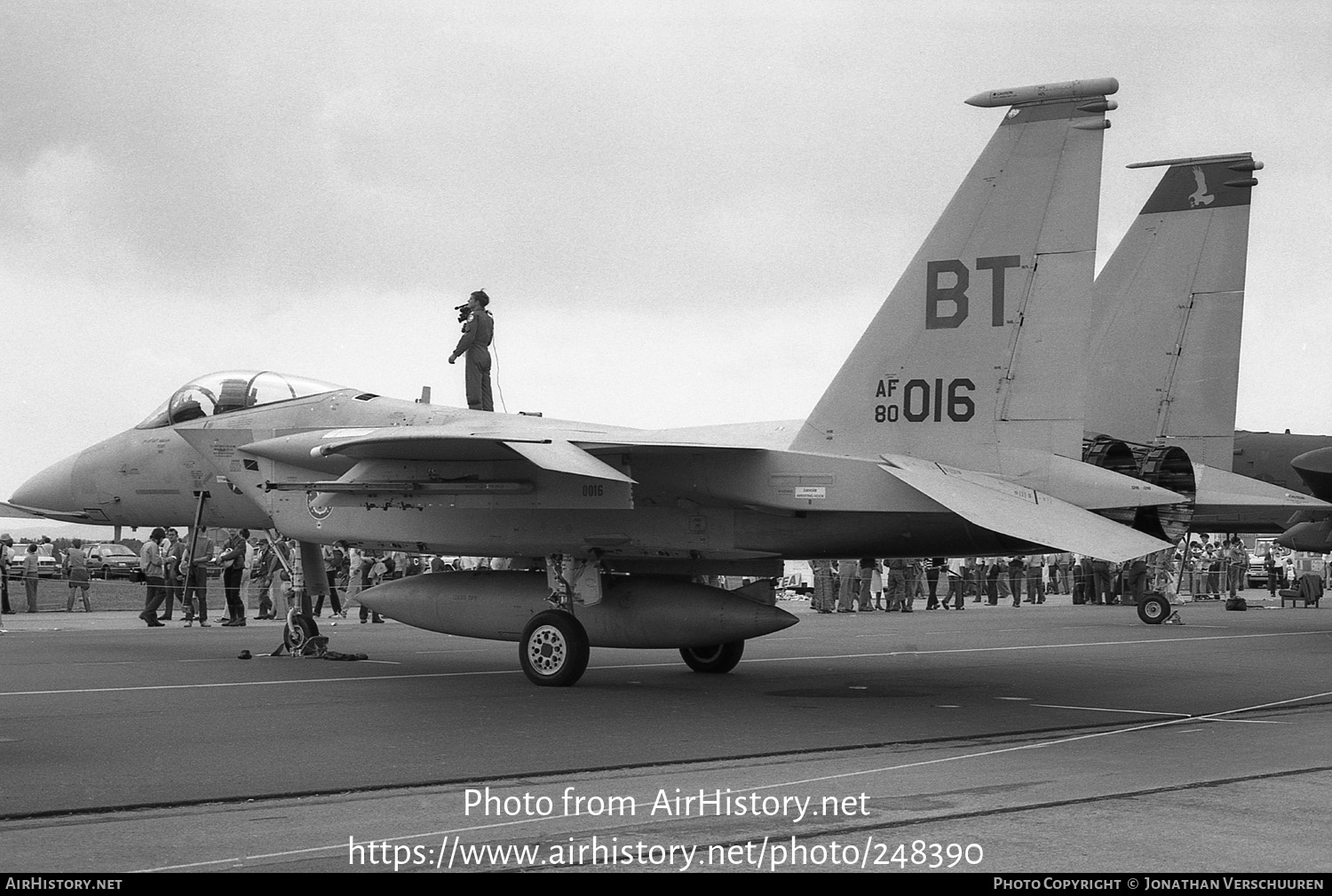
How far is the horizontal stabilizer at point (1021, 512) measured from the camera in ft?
30.7

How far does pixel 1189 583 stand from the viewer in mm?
39844

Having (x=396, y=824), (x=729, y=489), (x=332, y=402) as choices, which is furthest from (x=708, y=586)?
(x=396, y=824)

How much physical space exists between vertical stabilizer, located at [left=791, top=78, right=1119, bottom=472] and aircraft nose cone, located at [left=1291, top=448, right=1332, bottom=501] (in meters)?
7.54

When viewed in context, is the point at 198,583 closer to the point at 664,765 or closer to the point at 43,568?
the point at 664,765

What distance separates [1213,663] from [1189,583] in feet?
86.9

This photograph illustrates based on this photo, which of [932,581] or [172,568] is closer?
[172,568]

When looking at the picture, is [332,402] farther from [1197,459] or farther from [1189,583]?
[1189,583]

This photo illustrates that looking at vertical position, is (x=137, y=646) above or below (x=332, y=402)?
below

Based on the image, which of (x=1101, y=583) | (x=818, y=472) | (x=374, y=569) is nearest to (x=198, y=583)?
(x=374, y=569)

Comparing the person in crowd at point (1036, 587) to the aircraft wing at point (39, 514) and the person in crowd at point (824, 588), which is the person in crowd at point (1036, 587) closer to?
the person in crowd at point (824, 588)

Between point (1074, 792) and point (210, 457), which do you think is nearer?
point (1074, 792)

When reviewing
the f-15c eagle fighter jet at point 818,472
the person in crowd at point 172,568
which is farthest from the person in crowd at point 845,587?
the f-15c eagle fighter jet at point 818,472

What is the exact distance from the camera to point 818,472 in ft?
36.7

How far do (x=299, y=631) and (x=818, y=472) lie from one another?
7.00 meters
